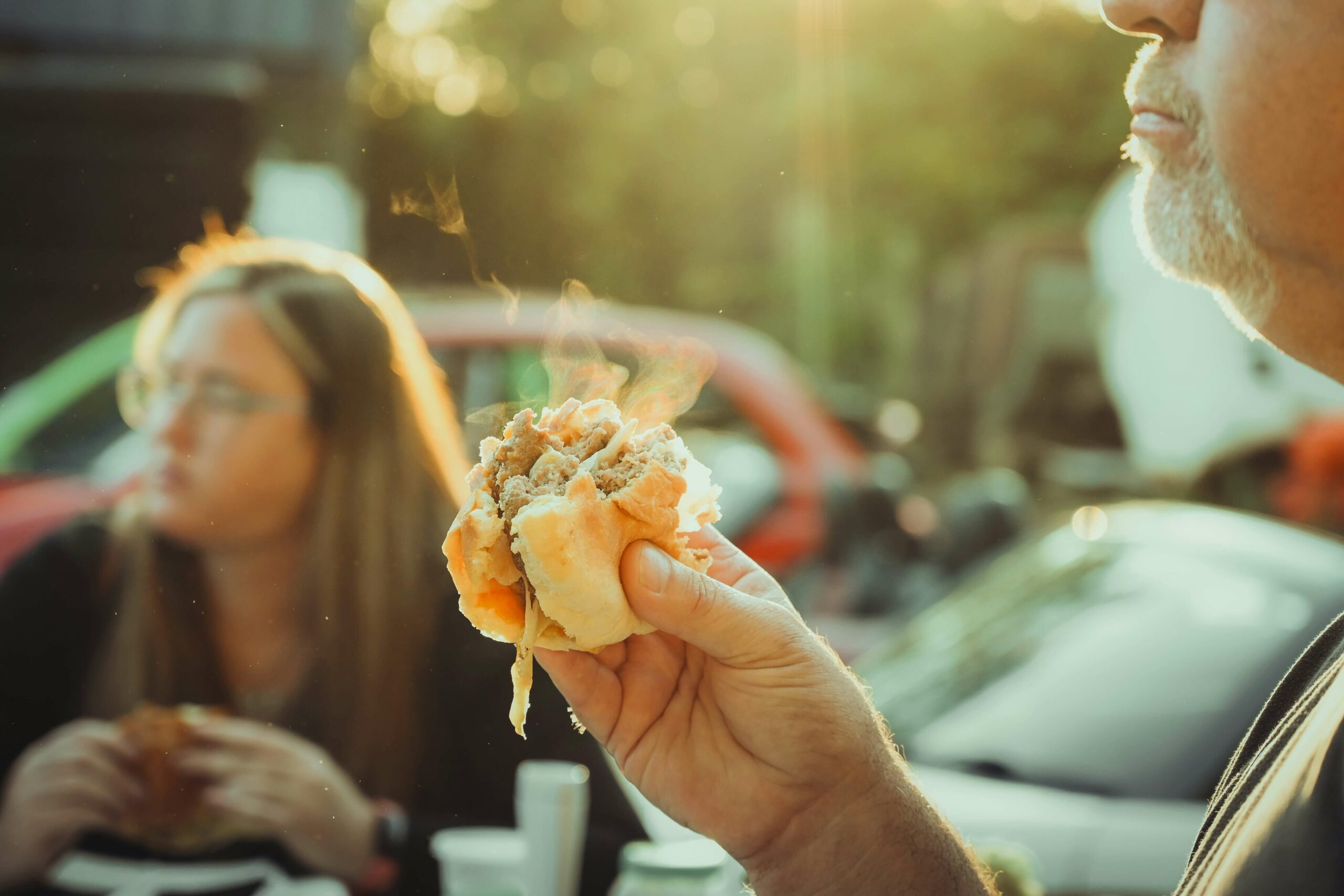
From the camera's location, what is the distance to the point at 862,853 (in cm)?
154

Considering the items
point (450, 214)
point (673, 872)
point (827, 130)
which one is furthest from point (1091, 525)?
point (827, 130)

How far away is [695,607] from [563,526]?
0.59ft

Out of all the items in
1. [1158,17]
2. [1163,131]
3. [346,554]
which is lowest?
[346,554]

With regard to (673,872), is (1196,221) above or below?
above

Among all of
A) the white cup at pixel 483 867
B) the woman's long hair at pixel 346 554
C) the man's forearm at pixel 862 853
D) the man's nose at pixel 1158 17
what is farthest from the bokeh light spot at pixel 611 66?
the man's forearm at pixel 862 853

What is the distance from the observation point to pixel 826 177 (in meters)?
17.6

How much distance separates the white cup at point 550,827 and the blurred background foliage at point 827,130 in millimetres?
8951

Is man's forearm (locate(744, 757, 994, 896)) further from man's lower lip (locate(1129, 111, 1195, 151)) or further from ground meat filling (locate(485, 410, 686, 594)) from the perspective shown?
man's lower lip (locate(1129, 111, 1195, 151))

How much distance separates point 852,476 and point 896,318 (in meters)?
11.8

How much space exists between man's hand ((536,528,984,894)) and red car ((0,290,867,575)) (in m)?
0.40

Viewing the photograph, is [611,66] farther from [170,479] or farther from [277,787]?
[277,787]

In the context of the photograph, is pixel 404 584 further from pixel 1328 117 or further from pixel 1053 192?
pixel 1053 192

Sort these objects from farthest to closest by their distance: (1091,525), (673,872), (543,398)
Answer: (1091,525) < (673,872) < (543,398)

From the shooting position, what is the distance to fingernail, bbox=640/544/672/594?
1394 mm
